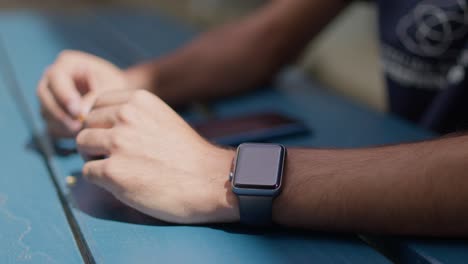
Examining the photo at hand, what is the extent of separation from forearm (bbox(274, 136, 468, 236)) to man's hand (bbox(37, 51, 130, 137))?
44 centimetres

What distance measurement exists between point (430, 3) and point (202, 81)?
0.51 m

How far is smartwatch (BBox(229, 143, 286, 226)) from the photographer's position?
735 mm

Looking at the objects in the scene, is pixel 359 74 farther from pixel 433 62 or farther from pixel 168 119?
pixel 168 119

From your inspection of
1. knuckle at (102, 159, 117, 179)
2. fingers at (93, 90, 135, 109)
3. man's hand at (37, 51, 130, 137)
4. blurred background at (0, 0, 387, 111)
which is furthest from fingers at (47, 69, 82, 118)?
blurred background at (0, 0, 387, 111)

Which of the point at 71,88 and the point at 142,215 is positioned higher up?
the point at 71,88

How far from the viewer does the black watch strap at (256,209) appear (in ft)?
2.43

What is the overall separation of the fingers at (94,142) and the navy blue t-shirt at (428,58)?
0.64 metres

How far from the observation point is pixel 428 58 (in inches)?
45.4

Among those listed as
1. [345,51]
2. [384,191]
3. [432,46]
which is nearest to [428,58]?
[432,46]

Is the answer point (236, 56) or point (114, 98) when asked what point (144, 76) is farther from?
point (114, 98)

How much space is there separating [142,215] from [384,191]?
1.04 ft

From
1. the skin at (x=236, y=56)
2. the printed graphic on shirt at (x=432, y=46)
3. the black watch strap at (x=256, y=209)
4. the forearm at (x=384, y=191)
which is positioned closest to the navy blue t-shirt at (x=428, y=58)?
the printed graphic on shirt at (x=432, y=46)

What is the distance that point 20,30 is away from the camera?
69.8 inches

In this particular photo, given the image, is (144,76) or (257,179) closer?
(257,179)
